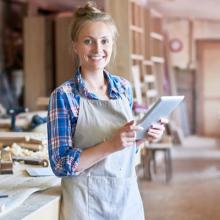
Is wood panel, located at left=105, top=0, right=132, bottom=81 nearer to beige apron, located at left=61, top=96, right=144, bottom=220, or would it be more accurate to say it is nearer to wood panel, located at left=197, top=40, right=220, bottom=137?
beige apron, located at left=61, top=96, right=144, bottom=220

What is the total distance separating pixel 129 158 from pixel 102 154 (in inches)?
6.4

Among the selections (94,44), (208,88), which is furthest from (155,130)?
(208,88)

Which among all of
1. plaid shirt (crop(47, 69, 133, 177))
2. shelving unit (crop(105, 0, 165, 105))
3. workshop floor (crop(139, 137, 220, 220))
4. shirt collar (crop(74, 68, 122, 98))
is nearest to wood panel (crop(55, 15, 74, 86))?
shelving unit (crop(105, 0, 165, 105))

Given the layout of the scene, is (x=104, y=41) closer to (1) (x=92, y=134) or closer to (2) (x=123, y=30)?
(1) (x=92, y=134)

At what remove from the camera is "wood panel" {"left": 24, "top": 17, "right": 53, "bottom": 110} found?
6.46 metres

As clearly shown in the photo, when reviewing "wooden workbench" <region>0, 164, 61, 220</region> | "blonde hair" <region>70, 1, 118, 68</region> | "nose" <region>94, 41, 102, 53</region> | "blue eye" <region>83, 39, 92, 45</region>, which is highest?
"blonde hair" <region>70, 1, 118, 68</region>

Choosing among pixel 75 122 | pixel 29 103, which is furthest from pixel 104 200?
pixel 29 103

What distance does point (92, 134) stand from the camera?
155 cm

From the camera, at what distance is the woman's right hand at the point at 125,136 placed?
57.4 inches

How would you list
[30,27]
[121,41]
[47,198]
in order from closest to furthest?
[47,198]
[121,41]
[30,27]

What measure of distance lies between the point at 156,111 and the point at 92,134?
0.22 metres

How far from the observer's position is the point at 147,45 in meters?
6.82

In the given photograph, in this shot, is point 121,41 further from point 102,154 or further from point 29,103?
point 102,154

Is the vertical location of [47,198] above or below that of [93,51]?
below
